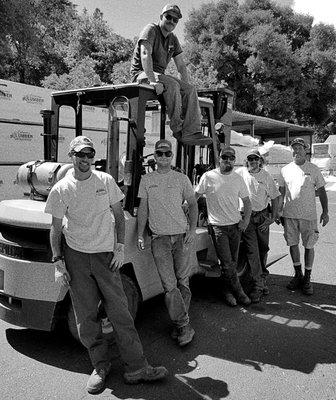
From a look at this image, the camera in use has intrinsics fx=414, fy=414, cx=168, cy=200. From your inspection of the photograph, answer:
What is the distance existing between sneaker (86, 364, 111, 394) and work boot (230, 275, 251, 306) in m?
2.15

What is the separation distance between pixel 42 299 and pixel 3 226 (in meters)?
0.82

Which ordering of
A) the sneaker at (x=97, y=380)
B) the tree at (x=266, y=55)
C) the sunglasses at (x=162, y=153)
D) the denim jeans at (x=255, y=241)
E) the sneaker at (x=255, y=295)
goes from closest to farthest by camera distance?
1. the sneaker at (x=97, y=380)
2. the sunglasses at (x=162, y=153)
3. the sneaker at (x=255, y=295)
4. the denim jeans at (x=255, y=241)
5. the tree at (x=266, y=55)

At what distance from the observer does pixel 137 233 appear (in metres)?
4.11

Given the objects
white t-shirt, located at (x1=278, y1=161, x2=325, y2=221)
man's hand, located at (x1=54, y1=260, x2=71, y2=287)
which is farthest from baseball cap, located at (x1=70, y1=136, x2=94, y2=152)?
white t-shirt, located at (x1=278, y1=161, x2=325, y2=221)

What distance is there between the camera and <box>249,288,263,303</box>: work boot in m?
5.19

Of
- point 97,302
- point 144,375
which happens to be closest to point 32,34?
point 97,302

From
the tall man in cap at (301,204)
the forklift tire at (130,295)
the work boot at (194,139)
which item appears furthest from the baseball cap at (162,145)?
the tall man in cap at (301,204)

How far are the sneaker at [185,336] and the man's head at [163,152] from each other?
5.38ft

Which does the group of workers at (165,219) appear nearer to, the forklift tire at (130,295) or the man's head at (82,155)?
the man's head at (82,155)

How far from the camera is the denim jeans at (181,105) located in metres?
4.16

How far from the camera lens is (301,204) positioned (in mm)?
5641

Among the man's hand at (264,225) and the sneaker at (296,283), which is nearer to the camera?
the man's hand at (264,225)

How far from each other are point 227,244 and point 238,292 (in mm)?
689

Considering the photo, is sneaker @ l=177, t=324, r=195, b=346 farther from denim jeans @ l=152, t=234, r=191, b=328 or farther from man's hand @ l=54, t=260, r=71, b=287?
man's hand @ l=54, t=260, r=71, b=287
